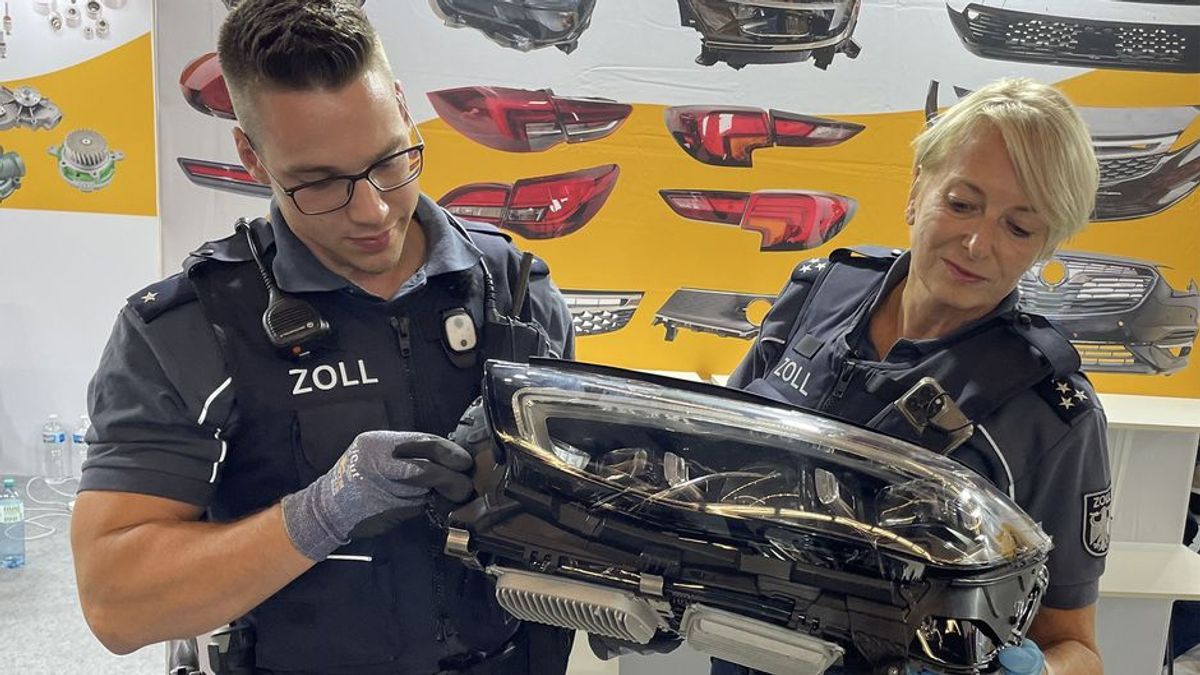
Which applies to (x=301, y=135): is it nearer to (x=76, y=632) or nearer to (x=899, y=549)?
(x=899, y=549)

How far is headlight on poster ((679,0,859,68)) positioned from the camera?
2066 millimetres

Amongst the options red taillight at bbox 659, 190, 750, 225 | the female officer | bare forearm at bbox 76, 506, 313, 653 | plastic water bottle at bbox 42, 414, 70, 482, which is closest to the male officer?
bare forearm at bbox 76, 506, 313, 653

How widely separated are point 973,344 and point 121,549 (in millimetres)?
1224

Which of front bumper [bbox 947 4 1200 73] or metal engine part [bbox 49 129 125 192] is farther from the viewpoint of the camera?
metal engine part [bbox 49 129 125 192]

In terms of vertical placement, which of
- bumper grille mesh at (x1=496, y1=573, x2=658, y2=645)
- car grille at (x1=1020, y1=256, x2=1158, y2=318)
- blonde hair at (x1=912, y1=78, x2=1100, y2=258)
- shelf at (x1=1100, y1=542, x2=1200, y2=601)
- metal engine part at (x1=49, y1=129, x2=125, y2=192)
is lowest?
shelf at (x1=1100, y1=542, x2=1200, y2=601)

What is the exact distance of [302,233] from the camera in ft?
3.62

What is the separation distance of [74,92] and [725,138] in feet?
11.2

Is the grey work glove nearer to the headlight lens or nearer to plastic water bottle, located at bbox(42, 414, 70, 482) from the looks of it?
the headlight lens

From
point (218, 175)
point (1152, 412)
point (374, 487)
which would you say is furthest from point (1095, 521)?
point (218, 175)

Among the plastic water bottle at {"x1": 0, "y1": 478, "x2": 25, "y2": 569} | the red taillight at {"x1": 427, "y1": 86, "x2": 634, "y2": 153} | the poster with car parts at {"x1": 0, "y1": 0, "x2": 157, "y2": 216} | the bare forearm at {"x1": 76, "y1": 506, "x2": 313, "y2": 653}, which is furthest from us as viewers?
the poster with car parts at {"x1": 0, "y1": 0, "x2": 157, "y2": 216}

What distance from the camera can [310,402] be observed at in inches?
42.1

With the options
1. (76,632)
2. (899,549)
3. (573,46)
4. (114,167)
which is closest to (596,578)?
(899,549)

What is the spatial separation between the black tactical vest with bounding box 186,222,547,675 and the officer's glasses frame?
0.13 meters

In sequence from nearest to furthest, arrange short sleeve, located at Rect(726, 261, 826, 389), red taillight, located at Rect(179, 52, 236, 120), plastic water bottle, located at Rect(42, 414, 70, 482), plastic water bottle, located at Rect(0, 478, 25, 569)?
short sleeve, located at Rect(726, 261, 826, 389), red taillight, located at Rect(179, 52, 236, 120), plastic water bottle, located at Rect(0, 478, 25, 569), plastic water bottle, located at Rect(42, 414, 70, 482)
